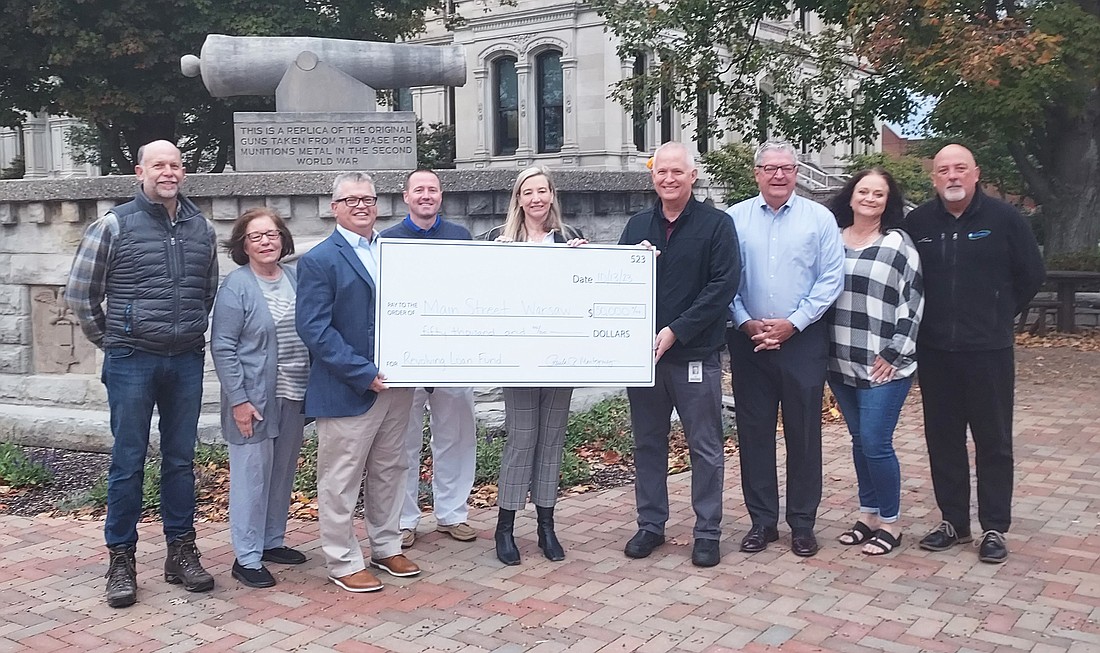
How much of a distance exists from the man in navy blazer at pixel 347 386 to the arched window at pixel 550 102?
32828 mm

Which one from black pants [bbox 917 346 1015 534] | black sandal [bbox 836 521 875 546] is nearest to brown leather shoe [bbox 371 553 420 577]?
black sandal [bbox 836 521 875 546]

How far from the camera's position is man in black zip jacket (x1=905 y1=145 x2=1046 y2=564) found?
5.16 metres

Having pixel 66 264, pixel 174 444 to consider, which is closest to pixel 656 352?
pixel 174 444

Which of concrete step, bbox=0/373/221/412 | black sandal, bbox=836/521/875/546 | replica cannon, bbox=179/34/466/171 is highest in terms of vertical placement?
replica cannon, bbox=179/34/466/171

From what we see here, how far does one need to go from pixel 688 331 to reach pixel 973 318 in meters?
1.42

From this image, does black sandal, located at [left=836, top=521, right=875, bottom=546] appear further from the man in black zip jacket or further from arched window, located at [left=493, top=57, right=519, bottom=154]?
arched window, located at [left=493, top=57, right=519, bottom=154]

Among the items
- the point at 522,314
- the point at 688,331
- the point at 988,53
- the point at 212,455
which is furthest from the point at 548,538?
the point at 988,53

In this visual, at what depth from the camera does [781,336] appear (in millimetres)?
5160

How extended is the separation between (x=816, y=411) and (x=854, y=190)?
1140 mm

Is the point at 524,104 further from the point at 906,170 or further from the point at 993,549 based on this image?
the point at 993,549

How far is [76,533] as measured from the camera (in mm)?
5863

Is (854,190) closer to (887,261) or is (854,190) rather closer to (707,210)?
(887,261)

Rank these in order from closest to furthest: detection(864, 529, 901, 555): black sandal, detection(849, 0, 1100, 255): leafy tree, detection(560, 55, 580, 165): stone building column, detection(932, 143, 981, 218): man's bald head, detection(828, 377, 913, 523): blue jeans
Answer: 1. detection(932, 143, 981, 218): man's bald head
2. detection(828, 377, 913, 523): blue jeans
3. detection(864, 529, 901, 555): black sandal
4. detection(849, 0, 1100, 255): leafy tree
5. detection(560, 55, 580, 165): stone building column

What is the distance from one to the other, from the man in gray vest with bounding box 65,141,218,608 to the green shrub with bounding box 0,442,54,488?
242 cm
